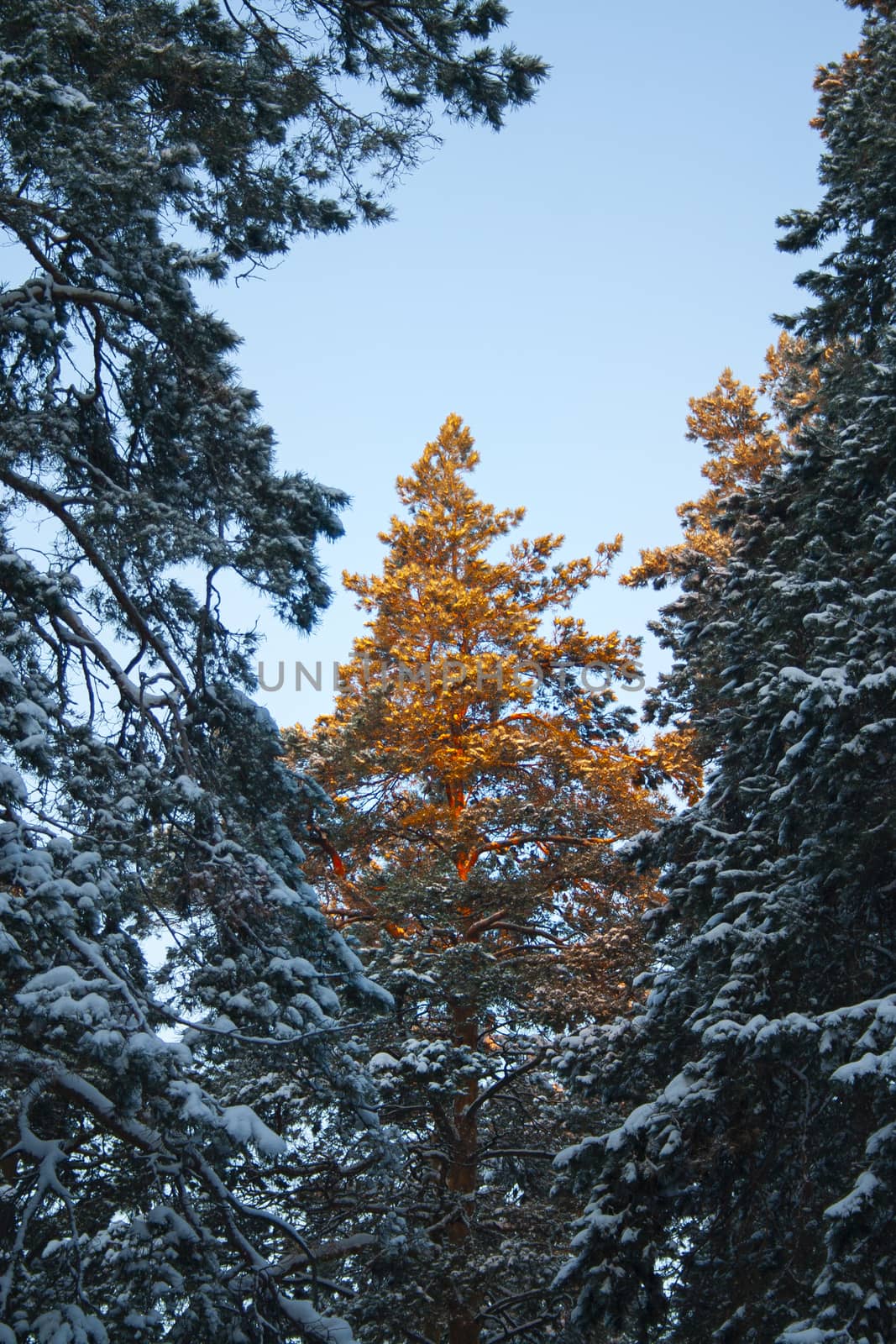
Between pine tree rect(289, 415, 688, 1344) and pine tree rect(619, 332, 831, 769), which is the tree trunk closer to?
pine tree rect(289, 415, 688, 1344)

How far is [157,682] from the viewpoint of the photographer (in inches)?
307

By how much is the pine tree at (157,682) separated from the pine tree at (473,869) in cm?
227

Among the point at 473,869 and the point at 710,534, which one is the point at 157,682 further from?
the point at 710,534

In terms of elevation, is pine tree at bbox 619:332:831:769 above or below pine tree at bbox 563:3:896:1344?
above

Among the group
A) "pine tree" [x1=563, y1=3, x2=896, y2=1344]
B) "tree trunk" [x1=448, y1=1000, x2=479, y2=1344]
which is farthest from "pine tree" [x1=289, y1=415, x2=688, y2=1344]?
"pine tree" [x1=563, y1=3, x2=896, y2=1344]

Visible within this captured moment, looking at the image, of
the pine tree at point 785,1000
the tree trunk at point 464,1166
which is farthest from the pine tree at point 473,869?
the pine tree at point 785,1000

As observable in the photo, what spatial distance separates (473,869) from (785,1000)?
6443 millimetres

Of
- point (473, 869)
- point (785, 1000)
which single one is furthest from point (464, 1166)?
point (785, 1000)

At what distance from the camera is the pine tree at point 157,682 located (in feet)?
17.4

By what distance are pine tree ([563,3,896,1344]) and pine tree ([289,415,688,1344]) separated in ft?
6.89

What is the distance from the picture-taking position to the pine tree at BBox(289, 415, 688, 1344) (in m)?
11.4

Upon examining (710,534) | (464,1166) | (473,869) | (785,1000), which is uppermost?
(710,534)

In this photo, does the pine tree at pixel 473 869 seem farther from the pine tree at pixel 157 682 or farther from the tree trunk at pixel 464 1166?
the pine tree at pixel 157 682

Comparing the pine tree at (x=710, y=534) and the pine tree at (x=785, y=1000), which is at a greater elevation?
the pine tree at (x=710, y=534)
